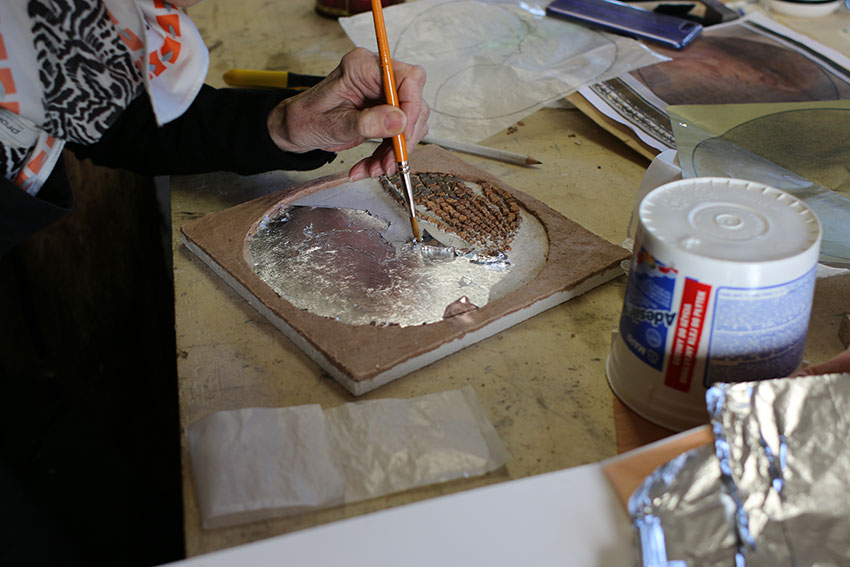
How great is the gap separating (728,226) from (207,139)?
633 millimetres

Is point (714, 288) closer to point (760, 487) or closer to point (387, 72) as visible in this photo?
point (760, 487)

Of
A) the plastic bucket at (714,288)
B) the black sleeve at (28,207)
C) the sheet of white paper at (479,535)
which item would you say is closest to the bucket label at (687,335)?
the plastic bucket at (714,288)

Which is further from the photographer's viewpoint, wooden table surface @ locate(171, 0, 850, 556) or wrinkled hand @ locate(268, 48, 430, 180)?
wrinkled hand @ locate(268, 48, 430, 180)

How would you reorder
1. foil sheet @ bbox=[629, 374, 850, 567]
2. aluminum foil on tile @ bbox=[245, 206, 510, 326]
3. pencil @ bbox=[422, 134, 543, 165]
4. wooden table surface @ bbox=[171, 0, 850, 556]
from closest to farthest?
foil sheet @ bbox=[629, 374, 850, 567] < wooden table surface @ bbox=[171, 0, 850, 556] < aluminum foil on tile @ bbox=[245, 206, 510, 326] < pencil @ bbox=[422, 134, 543, 165]

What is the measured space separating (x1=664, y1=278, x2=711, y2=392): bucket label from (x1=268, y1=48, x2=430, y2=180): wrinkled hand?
420 mm

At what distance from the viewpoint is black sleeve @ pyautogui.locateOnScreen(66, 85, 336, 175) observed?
0.88m

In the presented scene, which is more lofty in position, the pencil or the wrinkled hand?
the wrinkled hand

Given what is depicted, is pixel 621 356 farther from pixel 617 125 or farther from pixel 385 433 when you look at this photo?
pixel 617 125

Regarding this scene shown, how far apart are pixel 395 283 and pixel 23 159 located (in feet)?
1.45

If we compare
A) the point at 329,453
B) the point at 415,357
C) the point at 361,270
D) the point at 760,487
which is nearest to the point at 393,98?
the point at 361,270

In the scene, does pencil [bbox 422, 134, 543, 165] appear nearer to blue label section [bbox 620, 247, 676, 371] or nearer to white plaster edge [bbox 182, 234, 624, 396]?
white plaster edge [bbox 182, 234, 624, 396]

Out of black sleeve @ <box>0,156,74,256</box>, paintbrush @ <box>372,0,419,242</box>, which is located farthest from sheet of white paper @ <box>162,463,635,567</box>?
black sleeve @ <box>0,156,74,256</box>

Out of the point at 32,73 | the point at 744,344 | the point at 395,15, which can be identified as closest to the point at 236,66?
the point at 395,15

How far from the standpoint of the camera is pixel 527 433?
0.58m
